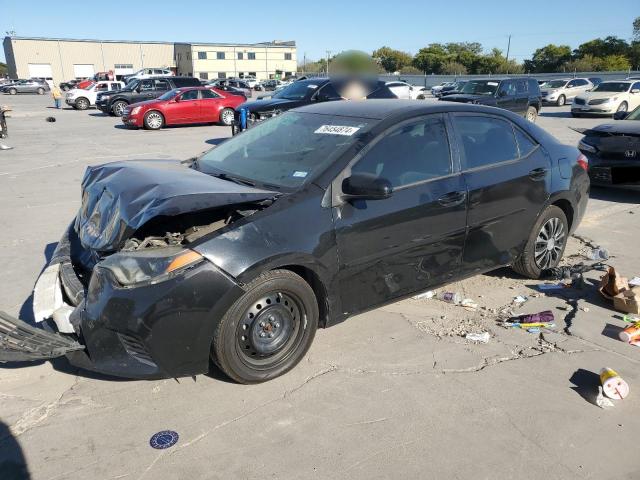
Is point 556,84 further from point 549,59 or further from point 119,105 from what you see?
point 549,59

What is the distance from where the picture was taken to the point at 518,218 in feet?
14.4

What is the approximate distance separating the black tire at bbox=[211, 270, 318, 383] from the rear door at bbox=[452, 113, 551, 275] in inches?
59.9

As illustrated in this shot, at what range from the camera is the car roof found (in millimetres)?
3850

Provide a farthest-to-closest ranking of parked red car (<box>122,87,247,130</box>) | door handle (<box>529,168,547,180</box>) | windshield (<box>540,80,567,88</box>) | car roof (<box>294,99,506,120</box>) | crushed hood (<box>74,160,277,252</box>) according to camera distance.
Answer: windshield (<box>540,80,567,88</box>)
parked red car (<box>122,87,247,130</box>)
door handle (<box>529,168,547,180</box>)
car roof (<box>294,99,506,120</box>)
crushed hood (<box>74,160,277,252</box>)

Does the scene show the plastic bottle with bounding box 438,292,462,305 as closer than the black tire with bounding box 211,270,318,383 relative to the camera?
No

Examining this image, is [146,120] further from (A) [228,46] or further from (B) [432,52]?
(A) [228,46]

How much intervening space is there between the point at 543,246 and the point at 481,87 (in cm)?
1413

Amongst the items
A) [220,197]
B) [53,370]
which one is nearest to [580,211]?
[220,197]

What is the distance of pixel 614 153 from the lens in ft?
25.8

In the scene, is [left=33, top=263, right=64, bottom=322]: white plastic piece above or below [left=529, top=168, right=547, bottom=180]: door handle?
below

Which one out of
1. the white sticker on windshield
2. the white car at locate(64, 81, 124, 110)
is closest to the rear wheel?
the white car at locate(64, 81, 124, 110)

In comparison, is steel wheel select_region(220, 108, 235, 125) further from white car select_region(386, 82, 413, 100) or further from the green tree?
the green tree

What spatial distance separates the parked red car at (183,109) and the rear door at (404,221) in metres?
15.0

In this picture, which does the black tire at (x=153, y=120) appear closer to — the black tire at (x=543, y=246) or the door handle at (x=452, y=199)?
the black tire at (x=543, y=246)
